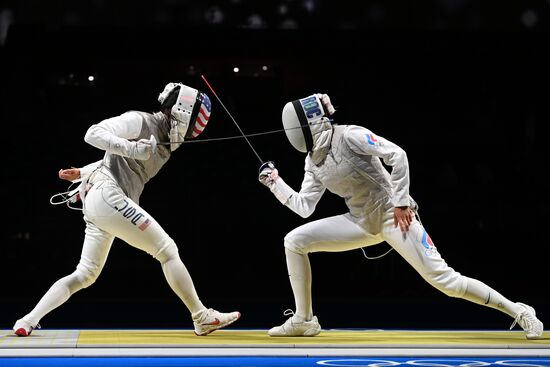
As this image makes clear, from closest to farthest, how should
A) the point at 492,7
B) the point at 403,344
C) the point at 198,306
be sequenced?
the point at 403,344 → the point at 198,306 → the point at 492,7

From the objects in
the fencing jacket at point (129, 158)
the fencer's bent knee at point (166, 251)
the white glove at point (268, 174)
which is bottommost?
the fencer's bent knee at point (166, 251)

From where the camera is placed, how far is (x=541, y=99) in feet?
24.9

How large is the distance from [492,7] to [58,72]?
137 inches

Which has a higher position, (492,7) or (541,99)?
(492,7)

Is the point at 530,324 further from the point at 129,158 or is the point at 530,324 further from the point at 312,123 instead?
the point at 129,158

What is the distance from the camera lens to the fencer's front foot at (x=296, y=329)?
4258 millimetres

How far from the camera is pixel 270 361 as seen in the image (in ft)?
11.0

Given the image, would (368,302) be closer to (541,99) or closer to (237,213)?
(237,213)

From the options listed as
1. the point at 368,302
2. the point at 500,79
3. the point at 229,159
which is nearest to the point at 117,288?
the point at 229,159

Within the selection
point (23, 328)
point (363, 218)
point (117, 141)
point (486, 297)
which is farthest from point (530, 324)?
point (23, 328)

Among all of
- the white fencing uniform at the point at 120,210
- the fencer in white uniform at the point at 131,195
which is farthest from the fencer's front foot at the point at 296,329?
the white fencing uniform at the point at 120,210

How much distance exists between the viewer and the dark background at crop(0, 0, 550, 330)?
6785 mm

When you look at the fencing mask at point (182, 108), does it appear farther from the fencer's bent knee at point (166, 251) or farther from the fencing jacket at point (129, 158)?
the fencer's bent knee at point (166, 251)

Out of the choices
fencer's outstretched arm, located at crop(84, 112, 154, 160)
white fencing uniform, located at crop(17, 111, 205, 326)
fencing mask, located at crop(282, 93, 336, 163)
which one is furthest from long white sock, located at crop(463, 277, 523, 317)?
fencer's outstretched arm, located at crop(84, 112, 154, 160)
